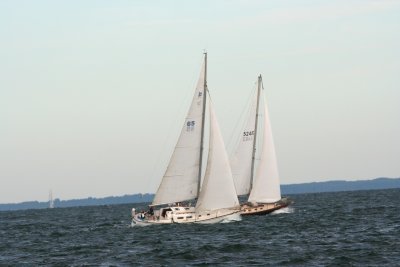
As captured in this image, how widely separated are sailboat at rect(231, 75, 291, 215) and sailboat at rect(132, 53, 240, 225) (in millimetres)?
11663

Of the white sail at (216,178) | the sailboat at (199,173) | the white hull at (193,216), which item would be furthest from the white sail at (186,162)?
the white hull at (193,216)

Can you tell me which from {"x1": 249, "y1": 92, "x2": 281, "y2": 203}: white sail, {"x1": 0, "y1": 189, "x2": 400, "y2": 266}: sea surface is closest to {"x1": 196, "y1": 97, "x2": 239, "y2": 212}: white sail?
{"x1": 0, "y1": 189, "x2": 400, "y2": 266}: sea surface

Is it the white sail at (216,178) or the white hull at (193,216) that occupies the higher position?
the white sail at (216,178)

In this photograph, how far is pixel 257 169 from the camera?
71688 mm

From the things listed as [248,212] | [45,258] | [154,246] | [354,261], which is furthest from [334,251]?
[248,212]

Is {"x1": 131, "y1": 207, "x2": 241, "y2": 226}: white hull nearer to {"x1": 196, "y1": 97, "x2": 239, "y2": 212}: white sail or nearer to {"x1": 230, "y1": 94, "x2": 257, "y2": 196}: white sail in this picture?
{"x1": 196, "y1": 97, "x2": 239, "y2": 212}: white sail

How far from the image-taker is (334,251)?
41344mm

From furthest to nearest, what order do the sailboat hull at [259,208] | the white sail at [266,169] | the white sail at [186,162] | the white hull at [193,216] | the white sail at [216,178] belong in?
1. the sailboat hull at [259,208]
2. the white sail at [266,169]
3. the white hull at [193,216]
4. the white sail at [186,162]
5. the white sail at [216,178]

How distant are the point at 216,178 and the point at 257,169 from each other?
13.5 meters

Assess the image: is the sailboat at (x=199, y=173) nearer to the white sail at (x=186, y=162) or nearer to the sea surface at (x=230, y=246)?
the white sail at (x=186, y=162)

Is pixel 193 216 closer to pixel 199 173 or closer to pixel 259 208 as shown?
pixel 199 173

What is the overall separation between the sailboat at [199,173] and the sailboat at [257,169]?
11663mm

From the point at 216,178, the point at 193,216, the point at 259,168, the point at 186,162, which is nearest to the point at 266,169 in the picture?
the point at 259,168

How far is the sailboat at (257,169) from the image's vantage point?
71438 mm
